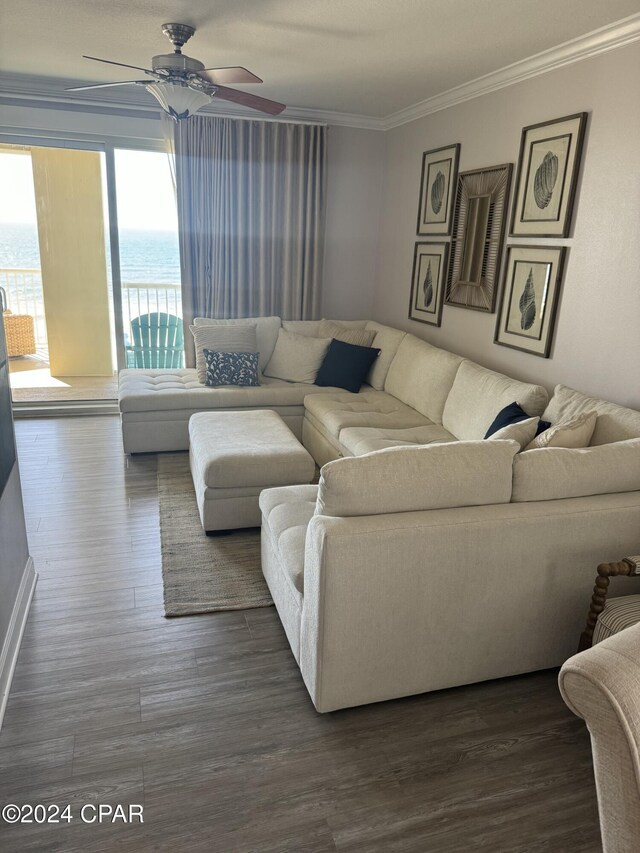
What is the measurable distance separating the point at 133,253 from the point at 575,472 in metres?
4.49

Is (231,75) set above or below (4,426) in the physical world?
above

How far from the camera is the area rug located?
271cm

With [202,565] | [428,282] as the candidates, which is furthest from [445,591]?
[428,282]

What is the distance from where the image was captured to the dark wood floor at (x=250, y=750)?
5.50 feet

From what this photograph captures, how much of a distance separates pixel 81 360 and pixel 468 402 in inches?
Result: 156

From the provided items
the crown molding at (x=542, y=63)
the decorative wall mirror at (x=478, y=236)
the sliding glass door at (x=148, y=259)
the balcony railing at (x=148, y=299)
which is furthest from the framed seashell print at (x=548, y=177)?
the balcony railing at (x=148, y=299)

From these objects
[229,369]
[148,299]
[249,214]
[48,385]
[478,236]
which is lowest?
[48,385]

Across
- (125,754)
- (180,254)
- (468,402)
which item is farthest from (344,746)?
(180,254)

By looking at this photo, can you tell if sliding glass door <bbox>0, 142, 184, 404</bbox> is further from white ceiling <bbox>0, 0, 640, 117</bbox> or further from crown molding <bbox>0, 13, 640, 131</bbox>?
white ceiling <bbox>0, 0, 640, 117</bbox>

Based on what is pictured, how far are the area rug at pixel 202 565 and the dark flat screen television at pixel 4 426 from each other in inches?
34.4

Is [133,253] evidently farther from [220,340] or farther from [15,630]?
[15,630]

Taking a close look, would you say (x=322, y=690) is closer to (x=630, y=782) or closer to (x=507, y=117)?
(x=630, y=782)

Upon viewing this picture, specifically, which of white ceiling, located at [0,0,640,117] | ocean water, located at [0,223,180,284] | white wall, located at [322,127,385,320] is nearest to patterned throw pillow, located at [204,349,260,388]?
ocean water, located at [0,223,180,284]

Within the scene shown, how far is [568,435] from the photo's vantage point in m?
2.43
